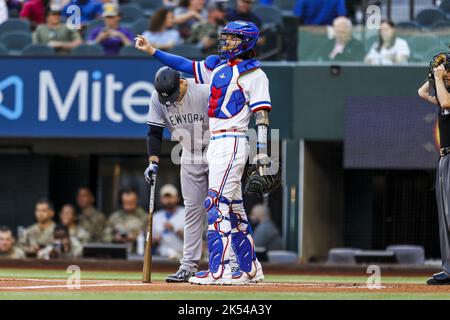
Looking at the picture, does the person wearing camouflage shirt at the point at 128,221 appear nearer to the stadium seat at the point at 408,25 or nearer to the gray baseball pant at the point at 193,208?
the stadium seat at the point at 408,25

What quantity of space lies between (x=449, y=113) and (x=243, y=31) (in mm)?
1885

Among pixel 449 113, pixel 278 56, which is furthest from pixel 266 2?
pixel 449 113

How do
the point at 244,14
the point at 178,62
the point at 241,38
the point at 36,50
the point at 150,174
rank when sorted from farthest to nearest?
the point at 36,50
the point at 244,14
the point at 150,174
the point at 178,62
the point at 241,38

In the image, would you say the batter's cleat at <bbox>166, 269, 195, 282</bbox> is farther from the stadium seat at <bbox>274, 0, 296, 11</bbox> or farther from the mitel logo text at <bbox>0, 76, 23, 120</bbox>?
the stadium seat at <bbox>274, 0, 296, 11</bbox>

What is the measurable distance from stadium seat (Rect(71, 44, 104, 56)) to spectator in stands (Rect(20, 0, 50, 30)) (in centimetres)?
161

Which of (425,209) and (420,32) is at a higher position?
(420,32)

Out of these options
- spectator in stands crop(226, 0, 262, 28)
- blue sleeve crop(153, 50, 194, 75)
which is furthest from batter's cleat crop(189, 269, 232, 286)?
spectator in stands crop(226, 0, 262, 28)

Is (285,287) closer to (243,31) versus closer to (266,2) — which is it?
(243,31)

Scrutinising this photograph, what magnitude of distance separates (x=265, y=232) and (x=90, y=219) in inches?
99.6

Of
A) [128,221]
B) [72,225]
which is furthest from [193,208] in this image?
[72,225]

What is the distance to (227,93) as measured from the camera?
31.6 ft

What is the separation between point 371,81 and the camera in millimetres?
16938

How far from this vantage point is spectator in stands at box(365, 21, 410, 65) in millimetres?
16547

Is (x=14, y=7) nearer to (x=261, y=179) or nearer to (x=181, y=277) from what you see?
(x=181, y=277)
